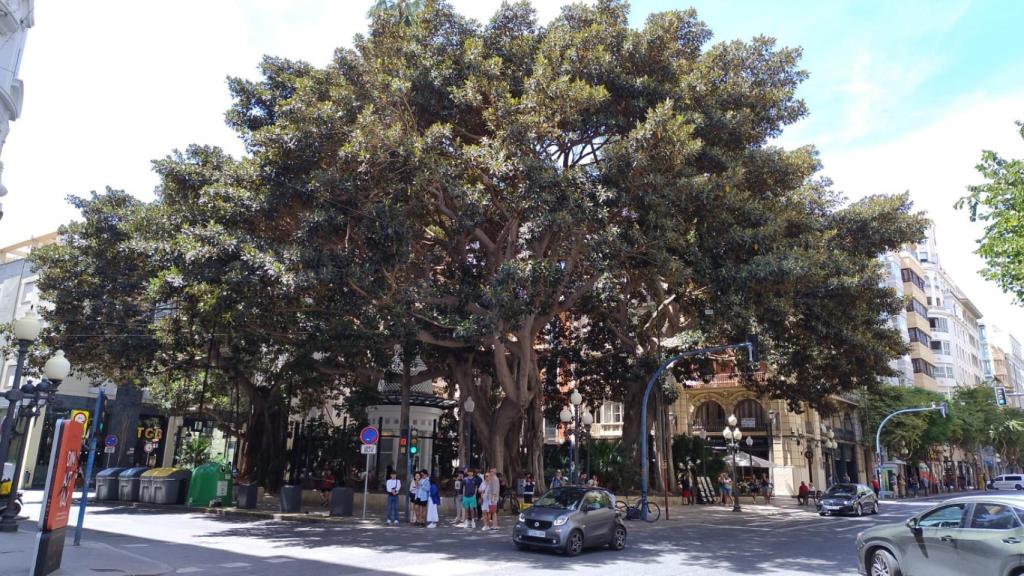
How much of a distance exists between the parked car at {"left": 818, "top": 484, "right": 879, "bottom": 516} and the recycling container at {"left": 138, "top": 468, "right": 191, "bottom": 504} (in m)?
25.2

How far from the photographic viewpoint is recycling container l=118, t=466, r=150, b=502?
25344 millimetres

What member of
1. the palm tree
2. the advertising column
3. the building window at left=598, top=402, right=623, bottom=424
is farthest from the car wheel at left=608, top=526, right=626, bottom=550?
the building window at left=598, top=402, right=623, bottom=424

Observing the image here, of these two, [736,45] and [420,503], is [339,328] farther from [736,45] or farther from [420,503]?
[736,45]

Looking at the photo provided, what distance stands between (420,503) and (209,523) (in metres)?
5.92

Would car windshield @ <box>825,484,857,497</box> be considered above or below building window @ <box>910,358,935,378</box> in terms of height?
below

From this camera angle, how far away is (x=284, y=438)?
95.1 feet

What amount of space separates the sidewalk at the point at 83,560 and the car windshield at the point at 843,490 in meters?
25.8

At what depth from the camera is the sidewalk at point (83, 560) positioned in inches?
401

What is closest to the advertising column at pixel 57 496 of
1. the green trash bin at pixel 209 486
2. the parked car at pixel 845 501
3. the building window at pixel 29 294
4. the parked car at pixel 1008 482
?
the green trash bin at pixel 209 486

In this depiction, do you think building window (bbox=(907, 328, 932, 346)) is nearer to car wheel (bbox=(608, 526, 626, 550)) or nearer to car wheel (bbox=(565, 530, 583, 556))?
car wheel (bbox=(608, 526, 626, 550))

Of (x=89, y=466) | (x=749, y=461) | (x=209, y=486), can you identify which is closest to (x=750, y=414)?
Answer: (x=749, y=461)

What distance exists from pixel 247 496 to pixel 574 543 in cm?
1393

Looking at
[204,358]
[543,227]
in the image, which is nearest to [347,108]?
[543,227]

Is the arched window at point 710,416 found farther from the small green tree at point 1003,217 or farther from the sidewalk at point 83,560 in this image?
the sidewalk at point 83,560
